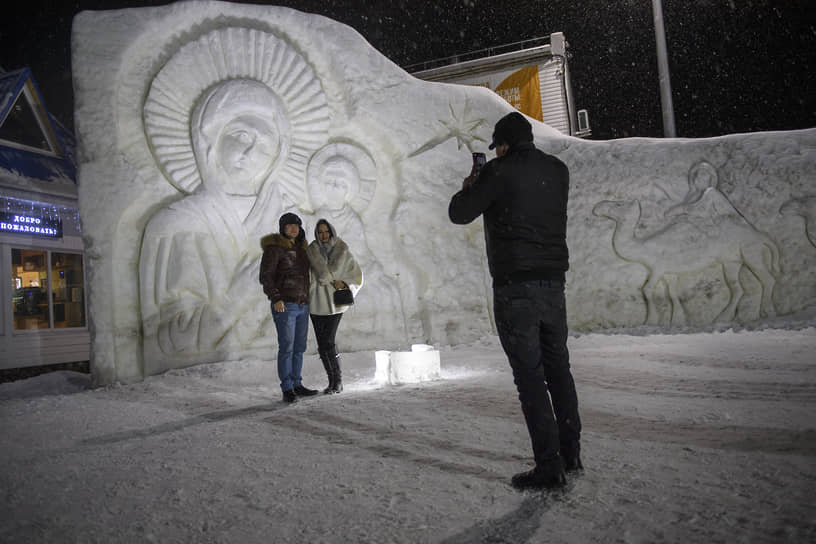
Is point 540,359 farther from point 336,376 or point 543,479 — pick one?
point 336,376

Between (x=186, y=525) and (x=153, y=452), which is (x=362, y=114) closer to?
(x=153, y=452)

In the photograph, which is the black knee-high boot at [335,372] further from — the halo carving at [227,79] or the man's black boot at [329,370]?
the halo carving at [227,79]

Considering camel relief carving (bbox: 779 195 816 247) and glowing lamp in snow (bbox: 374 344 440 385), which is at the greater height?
Result: camel relief carving (bbox: 779 195 816 247)

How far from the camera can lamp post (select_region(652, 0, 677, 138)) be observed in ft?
28.6

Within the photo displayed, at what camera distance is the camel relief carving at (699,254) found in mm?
5719

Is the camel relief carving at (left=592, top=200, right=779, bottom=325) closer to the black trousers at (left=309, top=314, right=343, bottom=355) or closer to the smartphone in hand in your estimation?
the black trousers at (left=309, top=314, right=343, bottom=355)

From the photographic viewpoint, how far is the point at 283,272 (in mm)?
4000

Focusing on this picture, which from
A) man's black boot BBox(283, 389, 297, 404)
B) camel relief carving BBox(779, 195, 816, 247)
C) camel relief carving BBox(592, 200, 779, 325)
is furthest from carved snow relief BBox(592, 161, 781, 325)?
man's black boot BBox(283, 389, 297, 404)

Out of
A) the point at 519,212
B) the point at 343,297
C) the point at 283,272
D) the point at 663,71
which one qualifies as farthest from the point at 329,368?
the point at 663,71

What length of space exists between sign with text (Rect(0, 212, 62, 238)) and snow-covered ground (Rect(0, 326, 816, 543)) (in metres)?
6.99

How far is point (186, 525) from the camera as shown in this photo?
5.79 ft

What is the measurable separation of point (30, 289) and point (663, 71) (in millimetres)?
11865

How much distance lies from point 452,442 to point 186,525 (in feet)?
4.07

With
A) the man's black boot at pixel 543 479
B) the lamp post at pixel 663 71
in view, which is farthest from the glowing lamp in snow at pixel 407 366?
the lamp post at pixel 663 71
